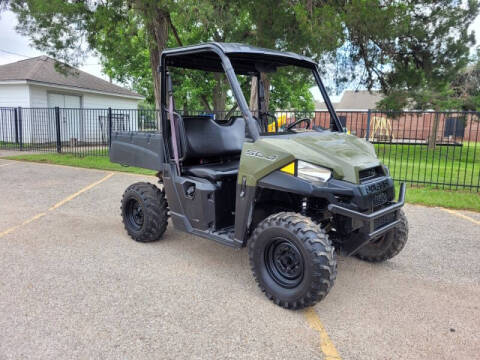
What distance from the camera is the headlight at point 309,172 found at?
3.22m

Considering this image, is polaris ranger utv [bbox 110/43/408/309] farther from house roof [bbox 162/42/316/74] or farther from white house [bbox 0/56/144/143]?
white house [bbox 0/56/144/143]

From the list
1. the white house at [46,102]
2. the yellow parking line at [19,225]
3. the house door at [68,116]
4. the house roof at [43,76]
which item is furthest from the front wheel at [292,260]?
the house door at [68,116]

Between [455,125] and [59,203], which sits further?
[455,125]

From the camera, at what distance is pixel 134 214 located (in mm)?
5156

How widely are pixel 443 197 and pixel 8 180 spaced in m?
9.78

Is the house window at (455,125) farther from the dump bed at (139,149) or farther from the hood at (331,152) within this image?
the dump bed at (139,149)

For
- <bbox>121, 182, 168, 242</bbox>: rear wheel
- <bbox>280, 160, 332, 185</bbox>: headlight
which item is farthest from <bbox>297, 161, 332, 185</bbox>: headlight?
<bbox>121, 182, 168, 242</bbox>: rear wheel

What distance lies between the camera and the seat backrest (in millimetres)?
4391

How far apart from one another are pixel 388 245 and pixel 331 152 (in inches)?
58.6

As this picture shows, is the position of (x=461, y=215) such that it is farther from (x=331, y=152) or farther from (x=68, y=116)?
(x=68, y=116)

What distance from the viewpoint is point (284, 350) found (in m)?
2.75

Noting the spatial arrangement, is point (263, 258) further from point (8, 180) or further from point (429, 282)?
point (8, 180)

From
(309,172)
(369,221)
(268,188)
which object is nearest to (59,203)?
(268,188)

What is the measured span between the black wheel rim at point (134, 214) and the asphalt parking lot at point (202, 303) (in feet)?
0.80
